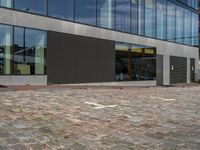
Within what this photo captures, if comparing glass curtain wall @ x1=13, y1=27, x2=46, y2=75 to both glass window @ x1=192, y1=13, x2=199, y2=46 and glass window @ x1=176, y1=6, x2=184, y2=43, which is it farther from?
glass window @ x1=192, y1=13, x2=199, y2=46

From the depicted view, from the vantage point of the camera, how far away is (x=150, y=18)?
3553 cm

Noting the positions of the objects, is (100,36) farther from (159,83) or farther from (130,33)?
(159,83)

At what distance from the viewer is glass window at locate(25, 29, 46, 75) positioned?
874 inches

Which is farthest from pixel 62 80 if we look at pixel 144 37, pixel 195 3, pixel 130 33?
pixel 195 3

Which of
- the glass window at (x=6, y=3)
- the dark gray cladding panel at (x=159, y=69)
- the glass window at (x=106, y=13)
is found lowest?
the dark gray cladding panel at (x=159, y=69)

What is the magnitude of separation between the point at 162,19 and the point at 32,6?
747 inches

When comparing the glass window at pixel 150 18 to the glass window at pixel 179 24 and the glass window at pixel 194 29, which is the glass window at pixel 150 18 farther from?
the glass window at pixel 194 29

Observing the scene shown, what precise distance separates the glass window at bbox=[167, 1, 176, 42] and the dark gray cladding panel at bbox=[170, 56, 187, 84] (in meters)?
2.43

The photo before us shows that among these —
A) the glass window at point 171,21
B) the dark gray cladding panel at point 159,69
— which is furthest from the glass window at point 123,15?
the glass window at point 171,21

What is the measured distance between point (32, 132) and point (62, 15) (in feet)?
61.2

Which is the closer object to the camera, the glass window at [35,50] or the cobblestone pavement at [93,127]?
the cobblestone pavement at [93,127]

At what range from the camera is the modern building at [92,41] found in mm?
21703

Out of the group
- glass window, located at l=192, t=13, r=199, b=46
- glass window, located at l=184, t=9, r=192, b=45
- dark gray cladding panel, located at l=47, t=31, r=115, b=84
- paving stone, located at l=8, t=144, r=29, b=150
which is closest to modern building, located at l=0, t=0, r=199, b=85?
dark gray cladding panel, located at l=47, t=31, r=115, b=84

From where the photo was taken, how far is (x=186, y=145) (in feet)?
23.3
